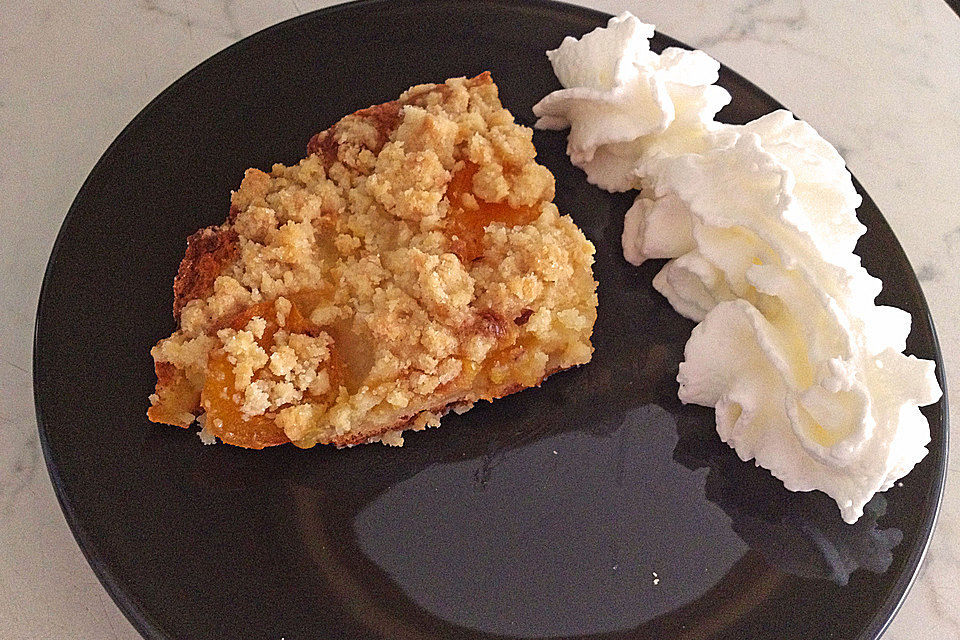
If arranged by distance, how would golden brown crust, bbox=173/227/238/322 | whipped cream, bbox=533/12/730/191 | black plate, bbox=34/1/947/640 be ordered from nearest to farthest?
black plate, bbox=34/1/947/640 < golden brown crust, bbox=173/227/238/322 < whipped cream, bbox=533/12/730/191

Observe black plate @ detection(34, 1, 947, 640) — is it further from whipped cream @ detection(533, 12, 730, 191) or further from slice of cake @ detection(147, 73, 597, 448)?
whipped cream @ detection(533, 12, 730, 191)

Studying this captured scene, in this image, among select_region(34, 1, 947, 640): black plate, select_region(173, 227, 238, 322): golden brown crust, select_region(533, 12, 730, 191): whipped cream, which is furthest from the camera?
select_region(533, 12, 730, 191): whipped cream

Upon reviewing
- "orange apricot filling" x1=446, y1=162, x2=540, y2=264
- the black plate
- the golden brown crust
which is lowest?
the black plate

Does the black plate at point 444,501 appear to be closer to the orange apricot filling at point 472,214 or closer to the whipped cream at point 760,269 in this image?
the whipped cream at point 760,269

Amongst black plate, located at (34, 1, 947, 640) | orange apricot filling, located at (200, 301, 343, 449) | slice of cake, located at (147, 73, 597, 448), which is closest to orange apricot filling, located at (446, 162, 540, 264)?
slice of cake, located at (147, 73, 597, 448)

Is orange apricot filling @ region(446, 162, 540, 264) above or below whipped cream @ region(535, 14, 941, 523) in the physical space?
above

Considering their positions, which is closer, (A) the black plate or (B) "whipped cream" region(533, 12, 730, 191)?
(A) the black plate
